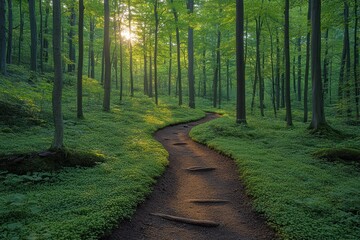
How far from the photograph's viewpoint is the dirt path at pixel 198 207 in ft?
16.7

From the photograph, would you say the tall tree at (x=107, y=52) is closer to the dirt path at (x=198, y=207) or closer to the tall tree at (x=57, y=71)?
the dirt path at (x=198, y=207)

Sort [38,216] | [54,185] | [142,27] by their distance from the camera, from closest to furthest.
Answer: [38,216]
[54,185]
[142,27]

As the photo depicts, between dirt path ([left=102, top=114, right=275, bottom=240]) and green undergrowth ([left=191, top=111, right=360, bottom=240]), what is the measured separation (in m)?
0.37

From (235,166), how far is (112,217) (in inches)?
203

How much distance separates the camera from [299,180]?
722 centimetres

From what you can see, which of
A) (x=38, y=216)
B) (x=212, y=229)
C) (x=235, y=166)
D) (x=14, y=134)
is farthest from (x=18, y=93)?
(x=212, y=229)

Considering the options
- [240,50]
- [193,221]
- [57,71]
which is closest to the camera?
[193,221]

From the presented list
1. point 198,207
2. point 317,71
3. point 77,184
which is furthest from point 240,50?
point 77,184

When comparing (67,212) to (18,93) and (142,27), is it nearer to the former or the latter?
(18,93)

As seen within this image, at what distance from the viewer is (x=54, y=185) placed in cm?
637

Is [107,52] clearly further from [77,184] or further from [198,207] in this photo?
[198,207]

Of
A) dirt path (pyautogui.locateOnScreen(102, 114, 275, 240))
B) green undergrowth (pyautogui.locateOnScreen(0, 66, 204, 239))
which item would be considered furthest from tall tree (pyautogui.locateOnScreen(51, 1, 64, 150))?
dirt path (pyautogui.locateOnScreen(102, 114, 275, 240))

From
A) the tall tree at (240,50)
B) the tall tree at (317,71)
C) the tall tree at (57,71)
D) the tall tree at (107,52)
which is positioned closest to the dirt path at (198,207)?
the tall tree at (57,71)

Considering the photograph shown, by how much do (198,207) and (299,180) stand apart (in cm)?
319
